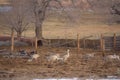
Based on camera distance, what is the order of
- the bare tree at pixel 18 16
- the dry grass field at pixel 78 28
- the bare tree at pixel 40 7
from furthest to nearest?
1. the dry grass field at pixel 78 28
2. the bare tree at pixel 18 16
3. the bare tree at pixel 40 7

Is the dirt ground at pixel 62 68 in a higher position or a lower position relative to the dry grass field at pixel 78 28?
lower

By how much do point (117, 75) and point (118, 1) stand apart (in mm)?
17736

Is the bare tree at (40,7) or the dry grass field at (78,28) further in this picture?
the dry grass field at (78,28)

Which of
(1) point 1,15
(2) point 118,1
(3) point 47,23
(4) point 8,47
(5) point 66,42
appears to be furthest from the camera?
(3) point 47,23

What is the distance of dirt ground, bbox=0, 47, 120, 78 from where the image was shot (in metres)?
17.1

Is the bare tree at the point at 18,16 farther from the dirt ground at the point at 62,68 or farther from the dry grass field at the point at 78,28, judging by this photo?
the dirt ground at the point at 62,68

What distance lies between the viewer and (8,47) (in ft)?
90.2

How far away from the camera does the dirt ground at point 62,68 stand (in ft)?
56.1

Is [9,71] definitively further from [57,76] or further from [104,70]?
[104,70]

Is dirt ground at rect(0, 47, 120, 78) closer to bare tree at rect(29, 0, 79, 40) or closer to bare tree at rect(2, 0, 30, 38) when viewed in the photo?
bare tree at rect(29, 0, 79, 40)

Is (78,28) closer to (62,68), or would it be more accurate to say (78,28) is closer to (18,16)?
(18,16)

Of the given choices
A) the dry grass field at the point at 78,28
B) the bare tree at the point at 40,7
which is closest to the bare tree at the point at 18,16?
the bare tree at the point at 40,7

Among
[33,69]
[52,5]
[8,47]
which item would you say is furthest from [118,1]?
[33,69]

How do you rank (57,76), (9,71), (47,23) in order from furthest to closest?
(47,23) → (9,71) → (57,76)
